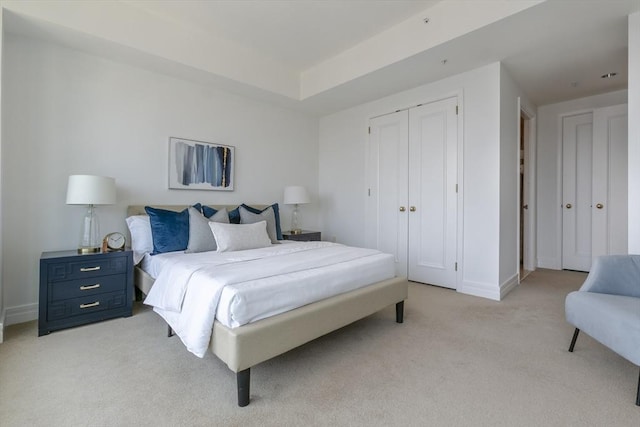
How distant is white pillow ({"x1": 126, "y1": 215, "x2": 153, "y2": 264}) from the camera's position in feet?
9.71

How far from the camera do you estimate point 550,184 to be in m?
4.83

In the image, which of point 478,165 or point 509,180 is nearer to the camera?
point 478,165

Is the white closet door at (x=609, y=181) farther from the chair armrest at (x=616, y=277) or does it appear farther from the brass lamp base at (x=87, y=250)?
the brass lamp base at (x=87, y=250)

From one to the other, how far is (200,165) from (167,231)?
1108mm

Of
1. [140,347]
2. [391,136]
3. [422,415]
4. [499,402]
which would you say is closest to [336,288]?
[422,415]

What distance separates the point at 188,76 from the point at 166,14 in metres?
0.65

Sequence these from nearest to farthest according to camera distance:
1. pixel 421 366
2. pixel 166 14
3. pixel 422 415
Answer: pixel 422 415, pixel 421 366, pixel 166 14

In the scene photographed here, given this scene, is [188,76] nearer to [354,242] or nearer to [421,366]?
[354,242]

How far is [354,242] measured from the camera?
4820 mm

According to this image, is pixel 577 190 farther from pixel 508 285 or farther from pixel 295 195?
pixel 295 195

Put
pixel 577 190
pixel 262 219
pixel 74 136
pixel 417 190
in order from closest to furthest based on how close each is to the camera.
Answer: pixel 74 136 → pixel 262 219 → pixel 417 190 → pixel 577 190

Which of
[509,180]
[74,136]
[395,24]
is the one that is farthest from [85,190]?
[509,180]

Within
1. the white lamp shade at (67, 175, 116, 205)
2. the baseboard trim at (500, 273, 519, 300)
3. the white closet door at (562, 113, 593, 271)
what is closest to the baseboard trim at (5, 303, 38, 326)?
the white lamp shade at (67, 175, 116, 205)

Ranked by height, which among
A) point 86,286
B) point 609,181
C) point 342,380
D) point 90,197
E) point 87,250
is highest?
point 609,181
